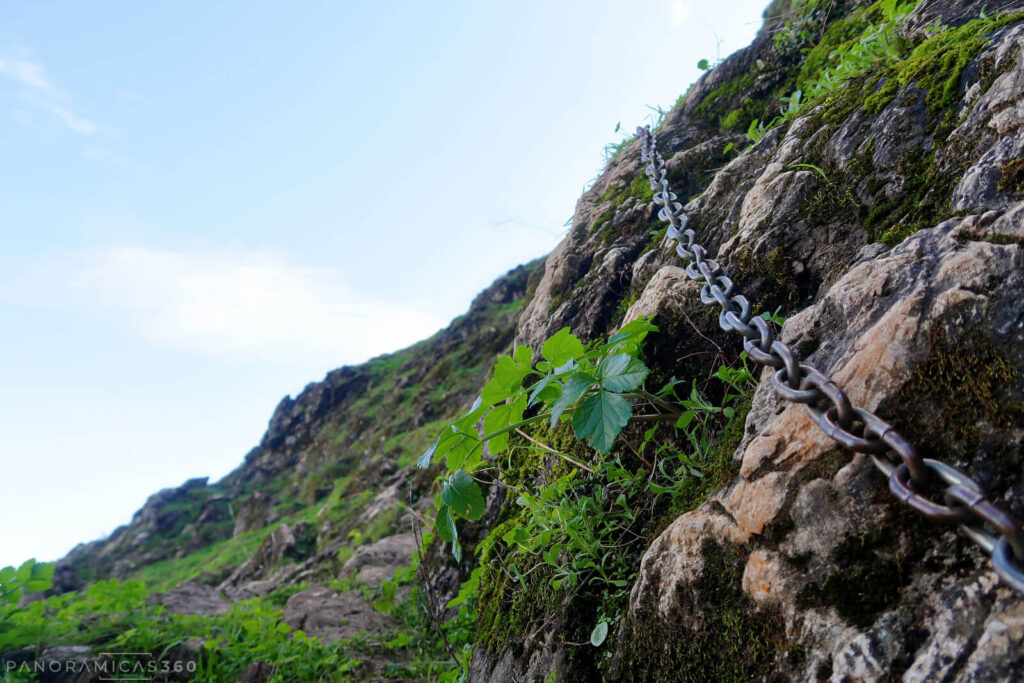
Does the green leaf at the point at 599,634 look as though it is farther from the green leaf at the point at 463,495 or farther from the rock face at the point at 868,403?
the green leaf at the point at 463,495

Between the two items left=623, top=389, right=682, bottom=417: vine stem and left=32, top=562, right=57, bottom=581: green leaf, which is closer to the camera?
left=623, top=389, right=682, bottom=417: vine stem

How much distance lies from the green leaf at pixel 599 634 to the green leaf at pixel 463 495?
0.57 metres

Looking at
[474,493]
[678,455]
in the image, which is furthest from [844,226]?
[474,493]

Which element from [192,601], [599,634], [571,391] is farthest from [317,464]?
[571,391]

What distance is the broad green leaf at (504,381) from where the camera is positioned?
1851 millimetres

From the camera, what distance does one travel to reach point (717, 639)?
1.29 m

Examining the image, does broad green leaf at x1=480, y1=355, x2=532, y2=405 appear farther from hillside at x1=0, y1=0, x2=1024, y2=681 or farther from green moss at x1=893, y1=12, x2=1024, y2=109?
green moss at x1=893, y1=12, x2=1024, y2=109

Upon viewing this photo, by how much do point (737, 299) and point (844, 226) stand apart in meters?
1.05

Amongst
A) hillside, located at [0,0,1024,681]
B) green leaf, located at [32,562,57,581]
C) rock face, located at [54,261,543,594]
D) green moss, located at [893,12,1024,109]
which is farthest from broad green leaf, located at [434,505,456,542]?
rock face, located at [54,261,543,594]

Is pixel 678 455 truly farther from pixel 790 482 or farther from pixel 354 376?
pixel 354 376

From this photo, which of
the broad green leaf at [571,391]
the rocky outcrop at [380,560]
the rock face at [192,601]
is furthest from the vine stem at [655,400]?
the rock face at [192,601]

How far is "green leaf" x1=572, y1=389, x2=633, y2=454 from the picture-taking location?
1478mm

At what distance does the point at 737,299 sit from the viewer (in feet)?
4.93

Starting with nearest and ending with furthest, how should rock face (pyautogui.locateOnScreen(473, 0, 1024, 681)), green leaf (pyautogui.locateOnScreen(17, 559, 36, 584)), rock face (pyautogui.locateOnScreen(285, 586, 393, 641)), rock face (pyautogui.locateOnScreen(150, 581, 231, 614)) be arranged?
rock face (pyautogui.locateOnScreen(473, 0, 1024, 681))
green leaf (pyautogui.locateOnScreen(17, 559, 36, 584))
rock face (pyautogui.locateOnScreen(285, 586, 393, 641))
rock face (pyautogui.locateOnScreen(150, 581, 231, 614))
